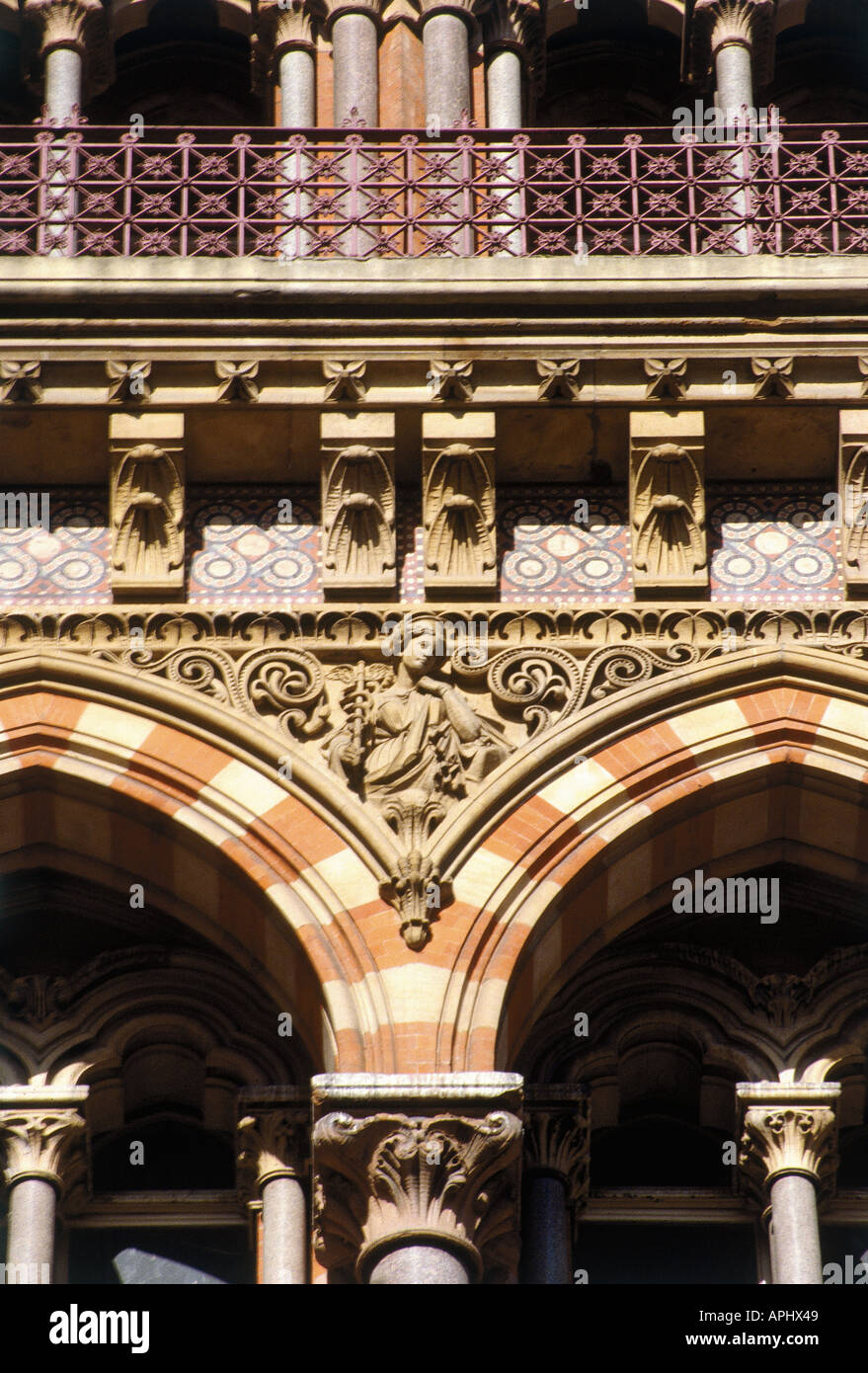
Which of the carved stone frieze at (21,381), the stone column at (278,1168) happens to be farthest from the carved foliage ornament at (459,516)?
the stone column at (278,1168)

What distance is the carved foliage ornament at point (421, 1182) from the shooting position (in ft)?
46.6

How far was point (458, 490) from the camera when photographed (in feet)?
54.0

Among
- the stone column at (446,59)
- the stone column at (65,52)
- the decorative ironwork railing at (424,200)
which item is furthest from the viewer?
the stone column at (65,52)

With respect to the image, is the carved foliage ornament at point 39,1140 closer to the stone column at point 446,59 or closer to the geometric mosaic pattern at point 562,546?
the geometric mosaic pattern at point 562,546

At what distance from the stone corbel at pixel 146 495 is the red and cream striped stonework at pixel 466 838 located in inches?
34.9

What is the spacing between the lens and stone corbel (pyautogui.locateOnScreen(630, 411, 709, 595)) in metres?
16.4

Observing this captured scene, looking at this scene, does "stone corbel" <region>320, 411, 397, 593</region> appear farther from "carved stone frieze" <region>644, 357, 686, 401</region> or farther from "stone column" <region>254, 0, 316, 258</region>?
"stone column" <region>254, 0, 316, 258</region>

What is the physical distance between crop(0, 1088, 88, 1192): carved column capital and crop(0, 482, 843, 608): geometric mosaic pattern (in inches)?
98.3

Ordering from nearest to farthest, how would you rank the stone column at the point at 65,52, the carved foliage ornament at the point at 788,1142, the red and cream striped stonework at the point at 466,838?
the red and cream striped stonework at the point at 466,838, the carved foliage ornament at the point at 788,1142, the stone column at the point at 65,52

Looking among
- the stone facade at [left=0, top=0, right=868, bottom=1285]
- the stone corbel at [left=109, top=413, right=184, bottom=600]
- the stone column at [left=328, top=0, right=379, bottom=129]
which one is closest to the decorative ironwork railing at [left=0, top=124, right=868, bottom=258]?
the stone facade at [left=0, top=0, right=868, bottom=1285]

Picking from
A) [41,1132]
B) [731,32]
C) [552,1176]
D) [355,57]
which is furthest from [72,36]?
[552,1176]

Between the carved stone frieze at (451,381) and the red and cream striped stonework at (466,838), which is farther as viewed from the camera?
the carved stone frieze at (451,381)

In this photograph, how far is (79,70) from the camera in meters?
19.4

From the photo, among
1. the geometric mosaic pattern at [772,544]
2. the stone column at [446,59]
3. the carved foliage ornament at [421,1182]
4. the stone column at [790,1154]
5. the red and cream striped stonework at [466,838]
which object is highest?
the stone column at [446,59]
